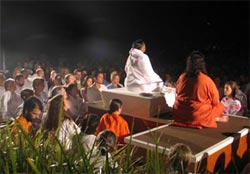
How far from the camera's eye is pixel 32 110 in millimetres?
2711

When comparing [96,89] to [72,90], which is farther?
[96,89]

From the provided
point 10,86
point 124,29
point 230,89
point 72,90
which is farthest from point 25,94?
point 124,29

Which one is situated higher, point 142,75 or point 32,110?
point 142,75

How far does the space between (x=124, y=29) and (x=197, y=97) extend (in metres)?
4.02

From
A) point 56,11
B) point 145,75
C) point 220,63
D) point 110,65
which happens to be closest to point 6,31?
point 56,11

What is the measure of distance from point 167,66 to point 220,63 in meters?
0.97

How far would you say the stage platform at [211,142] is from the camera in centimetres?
286

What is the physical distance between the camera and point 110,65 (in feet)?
19.1

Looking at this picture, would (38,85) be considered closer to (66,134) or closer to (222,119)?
(222,119)

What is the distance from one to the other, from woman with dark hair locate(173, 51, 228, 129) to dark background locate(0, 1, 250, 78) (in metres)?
2.96

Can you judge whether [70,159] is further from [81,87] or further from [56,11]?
[56,11]

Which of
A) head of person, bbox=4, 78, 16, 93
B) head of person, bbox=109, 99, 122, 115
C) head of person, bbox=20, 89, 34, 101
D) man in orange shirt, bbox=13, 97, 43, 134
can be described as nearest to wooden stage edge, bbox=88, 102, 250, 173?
head of person, bbox=109, 99, 122, 115

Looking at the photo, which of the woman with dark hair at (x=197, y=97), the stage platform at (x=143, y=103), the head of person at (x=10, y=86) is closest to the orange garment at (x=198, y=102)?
the woman with dark hair at (x=197, y=97)

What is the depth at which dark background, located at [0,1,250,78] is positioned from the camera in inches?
261
